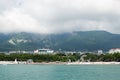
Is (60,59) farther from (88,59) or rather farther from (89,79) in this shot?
(89,79)

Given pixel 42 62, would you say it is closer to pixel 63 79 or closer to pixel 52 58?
pixel 52 58

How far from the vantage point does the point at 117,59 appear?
14788cm

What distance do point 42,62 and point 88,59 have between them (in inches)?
1263

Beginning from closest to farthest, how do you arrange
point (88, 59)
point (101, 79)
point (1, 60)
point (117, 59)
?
point (101, 79) < point (117, 59) < point (1, 60) < point (88, 59)

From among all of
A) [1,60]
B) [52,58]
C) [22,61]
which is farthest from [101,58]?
[1,60]

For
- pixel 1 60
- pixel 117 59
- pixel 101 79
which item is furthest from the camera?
pixel 1 60

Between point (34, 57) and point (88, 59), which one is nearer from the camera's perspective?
point (34, 57)

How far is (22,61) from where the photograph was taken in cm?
15662

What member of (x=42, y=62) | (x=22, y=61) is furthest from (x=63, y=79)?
(x=22, y=61)

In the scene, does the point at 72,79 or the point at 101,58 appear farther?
the point at 101,58

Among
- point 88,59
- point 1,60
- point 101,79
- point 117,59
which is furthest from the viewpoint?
point 88,59

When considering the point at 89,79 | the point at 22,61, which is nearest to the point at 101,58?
the point at 22,61

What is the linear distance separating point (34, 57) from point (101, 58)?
1285 inches

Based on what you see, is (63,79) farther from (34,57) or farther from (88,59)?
A: (88,59)
